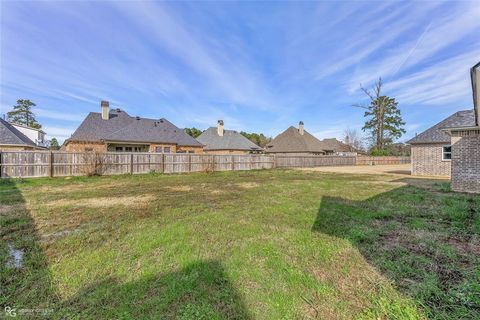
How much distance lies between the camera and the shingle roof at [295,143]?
33438mm

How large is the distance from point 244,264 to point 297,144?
1281 inches

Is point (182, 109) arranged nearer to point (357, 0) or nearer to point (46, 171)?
point (46, 171)

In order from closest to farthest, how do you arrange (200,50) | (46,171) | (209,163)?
(46,171)
(200,50)
(209,163)

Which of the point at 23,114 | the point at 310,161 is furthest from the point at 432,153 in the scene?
the point at 23,114

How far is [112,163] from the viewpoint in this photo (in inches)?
565

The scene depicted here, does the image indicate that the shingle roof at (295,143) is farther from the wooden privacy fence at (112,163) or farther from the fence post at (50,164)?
the fence post at (50,164)

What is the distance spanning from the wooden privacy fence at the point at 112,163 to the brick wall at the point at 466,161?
14.5 metres

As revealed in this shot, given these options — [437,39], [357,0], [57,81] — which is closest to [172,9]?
[357,0]

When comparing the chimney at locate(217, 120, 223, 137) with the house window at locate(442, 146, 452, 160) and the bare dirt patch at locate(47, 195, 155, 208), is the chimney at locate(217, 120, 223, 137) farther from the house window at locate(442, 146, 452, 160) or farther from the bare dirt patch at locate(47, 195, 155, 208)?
the bare dirt patch at locate(47, 195, 155, 208)

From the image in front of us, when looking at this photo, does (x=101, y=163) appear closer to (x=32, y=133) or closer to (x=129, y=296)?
(x=129, y=296)

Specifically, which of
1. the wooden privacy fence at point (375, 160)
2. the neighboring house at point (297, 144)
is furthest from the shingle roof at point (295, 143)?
the wooden privacy fence at point (375, 160)

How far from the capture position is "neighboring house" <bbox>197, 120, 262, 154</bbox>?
3092cm

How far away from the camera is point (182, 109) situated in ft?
85.9

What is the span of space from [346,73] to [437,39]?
757cm
